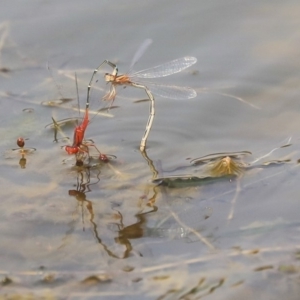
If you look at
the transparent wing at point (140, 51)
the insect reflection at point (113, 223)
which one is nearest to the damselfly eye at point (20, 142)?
the insect reflection at point (113, 223)

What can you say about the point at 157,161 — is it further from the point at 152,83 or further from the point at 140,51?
the point at 140,51

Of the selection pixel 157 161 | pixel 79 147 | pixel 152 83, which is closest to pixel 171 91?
pixel 152 83

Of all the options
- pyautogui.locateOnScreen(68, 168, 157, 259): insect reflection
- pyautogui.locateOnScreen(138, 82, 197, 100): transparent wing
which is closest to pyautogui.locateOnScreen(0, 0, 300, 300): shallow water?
pyautogui.locateOnScreen(68, 168, 157, 259): insect reflection

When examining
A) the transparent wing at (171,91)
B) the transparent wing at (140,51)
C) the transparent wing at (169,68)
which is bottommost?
the transparent wing at (171,91)

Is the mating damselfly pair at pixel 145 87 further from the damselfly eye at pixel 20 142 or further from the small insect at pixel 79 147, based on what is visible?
the damselfly eye at pixel 20 142

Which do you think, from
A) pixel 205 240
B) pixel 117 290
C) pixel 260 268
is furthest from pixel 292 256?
pixel 117 290

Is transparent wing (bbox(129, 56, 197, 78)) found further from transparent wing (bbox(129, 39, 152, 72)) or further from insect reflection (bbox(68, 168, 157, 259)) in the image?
insect reflection (bbox(68, 168, 157, 259))
